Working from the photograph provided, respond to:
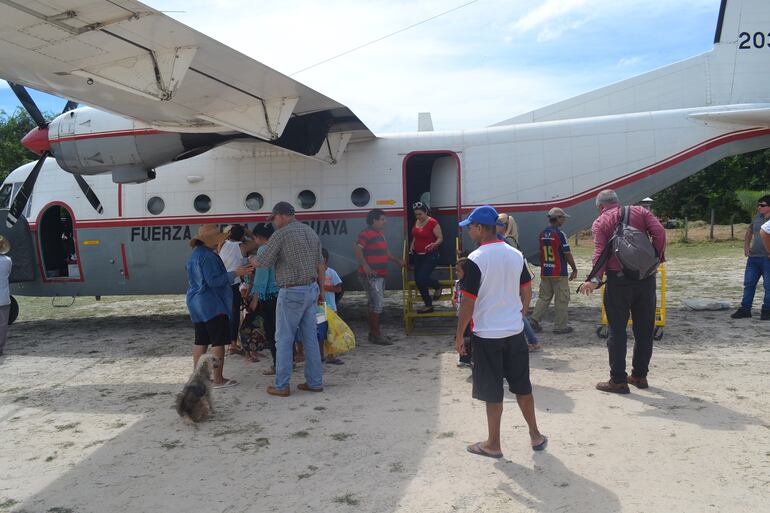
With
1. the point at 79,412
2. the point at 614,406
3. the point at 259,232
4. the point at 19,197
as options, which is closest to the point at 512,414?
the point at 614,406

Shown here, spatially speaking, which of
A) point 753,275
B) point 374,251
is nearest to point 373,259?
point 374,251

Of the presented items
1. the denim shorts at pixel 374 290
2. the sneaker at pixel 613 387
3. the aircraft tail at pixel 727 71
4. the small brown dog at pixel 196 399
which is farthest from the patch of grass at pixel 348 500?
the aircraft tail at pixel 727 71

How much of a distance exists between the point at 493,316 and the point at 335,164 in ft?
21.0

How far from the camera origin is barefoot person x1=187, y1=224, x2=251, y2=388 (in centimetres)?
623

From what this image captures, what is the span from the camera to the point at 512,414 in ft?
17.7

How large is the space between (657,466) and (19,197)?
1057 cm

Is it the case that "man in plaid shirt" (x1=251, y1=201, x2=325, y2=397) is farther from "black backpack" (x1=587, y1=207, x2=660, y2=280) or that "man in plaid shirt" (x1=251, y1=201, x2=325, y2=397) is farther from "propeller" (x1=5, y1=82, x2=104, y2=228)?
"propeller" (x1=5, y1=82, x2=104, y2=228)

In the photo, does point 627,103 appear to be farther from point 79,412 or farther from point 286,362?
point 79,412

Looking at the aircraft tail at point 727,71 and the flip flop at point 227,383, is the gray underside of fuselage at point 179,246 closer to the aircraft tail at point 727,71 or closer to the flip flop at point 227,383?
the aircraft tail at point 727,71

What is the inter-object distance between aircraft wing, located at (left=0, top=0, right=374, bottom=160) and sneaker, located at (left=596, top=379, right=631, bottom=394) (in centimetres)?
484

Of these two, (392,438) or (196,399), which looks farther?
(196,399)

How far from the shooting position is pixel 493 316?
432cm

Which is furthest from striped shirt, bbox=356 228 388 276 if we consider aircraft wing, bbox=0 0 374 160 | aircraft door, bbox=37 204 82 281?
aircraft door, bbox=37 204 82 281

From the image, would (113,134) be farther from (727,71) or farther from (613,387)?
(727,71)
